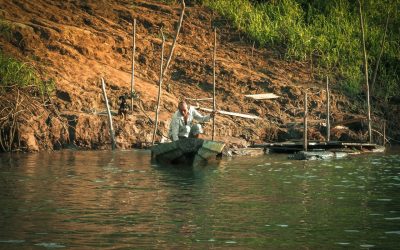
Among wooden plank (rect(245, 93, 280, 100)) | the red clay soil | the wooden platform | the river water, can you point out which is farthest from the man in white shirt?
wooden plank (rect(245, 93, 280, 100))

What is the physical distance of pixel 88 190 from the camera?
1577cm

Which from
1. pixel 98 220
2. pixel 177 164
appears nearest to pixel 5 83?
pixel 177 164

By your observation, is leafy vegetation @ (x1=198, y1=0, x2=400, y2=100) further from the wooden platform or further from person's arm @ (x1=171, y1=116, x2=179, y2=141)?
person's arm @ (x1=171, y1=116, x2=179, y2=141)

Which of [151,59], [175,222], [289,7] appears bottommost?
[175,222]

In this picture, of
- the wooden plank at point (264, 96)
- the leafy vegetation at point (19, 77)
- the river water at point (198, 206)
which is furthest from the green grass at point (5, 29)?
the river water at point (198, 206)

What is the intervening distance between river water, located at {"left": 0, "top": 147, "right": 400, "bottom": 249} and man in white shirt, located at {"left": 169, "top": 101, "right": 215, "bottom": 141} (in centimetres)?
106

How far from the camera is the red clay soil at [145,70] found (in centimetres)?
2766

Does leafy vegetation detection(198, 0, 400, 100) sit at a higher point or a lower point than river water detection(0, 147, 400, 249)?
higher

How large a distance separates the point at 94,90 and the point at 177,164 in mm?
7152

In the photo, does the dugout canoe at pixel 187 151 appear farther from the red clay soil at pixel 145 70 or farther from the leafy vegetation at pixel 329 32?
the leafy vegetation at pixel 329 32

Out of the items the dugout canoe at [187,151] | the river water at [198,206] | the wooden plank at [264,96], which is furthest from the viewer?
the wooden plank at [264,96]

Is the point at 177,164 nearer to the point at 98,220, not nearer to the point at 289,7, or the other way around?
the point at 98,220

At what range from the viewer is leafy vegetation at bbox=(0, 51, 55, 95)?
25.7m

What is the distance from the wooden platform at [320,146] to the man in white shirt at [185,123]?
181 inches
